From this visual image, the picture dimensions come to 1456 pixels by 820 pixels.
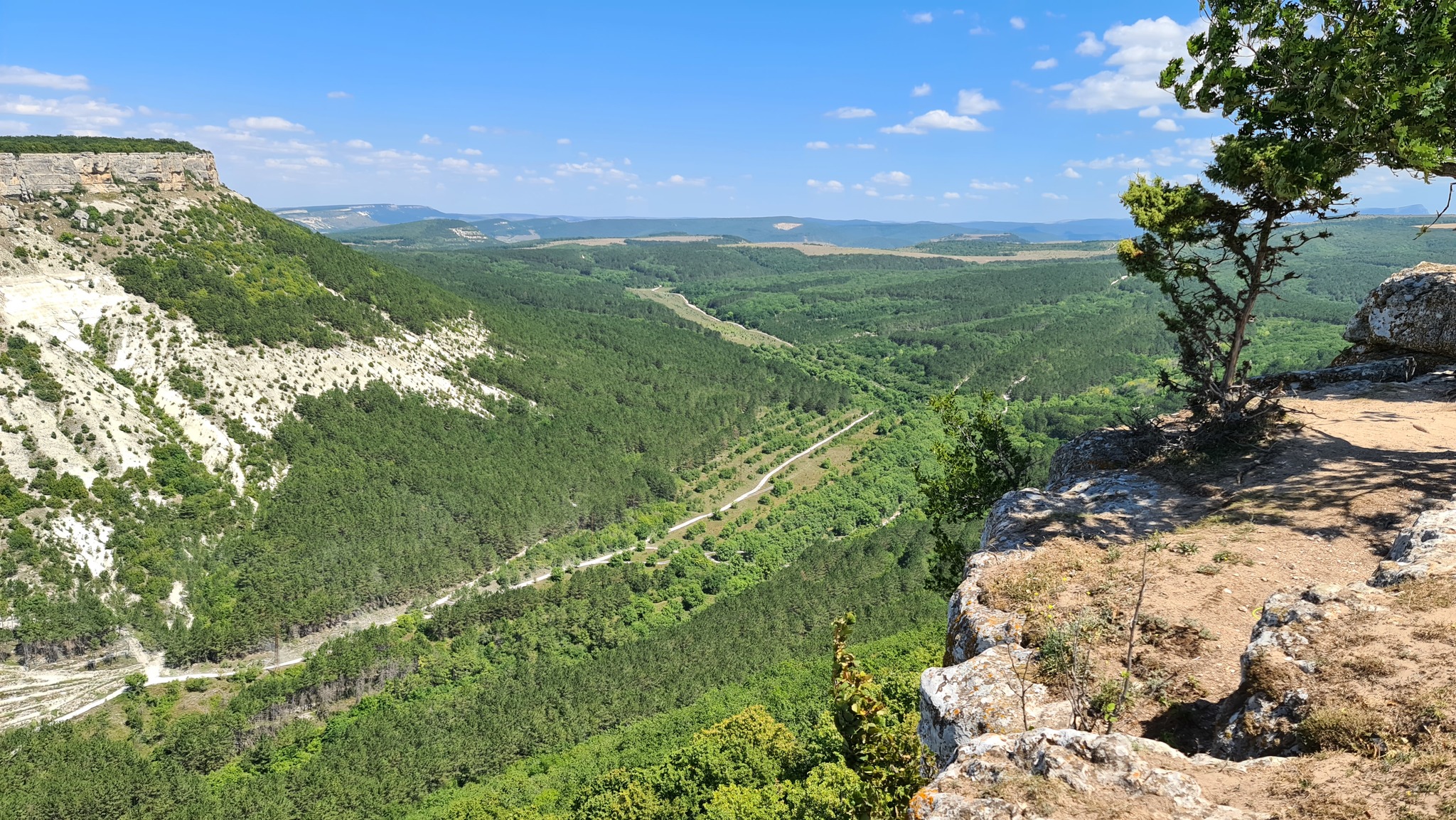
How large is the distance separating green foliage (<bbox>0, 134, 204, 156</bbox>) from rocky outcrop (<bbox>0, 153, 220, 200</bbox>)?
→ 90cm

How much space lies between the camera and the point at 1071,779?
7840 millimetres

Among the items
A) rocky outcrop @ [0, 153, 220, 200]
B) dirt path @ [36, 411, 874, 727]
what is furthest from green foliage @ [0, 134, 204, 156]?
dirt path @ [36, 411, 874, 727]

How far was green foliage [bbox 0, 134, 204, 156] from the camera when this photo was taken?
83.5 meters

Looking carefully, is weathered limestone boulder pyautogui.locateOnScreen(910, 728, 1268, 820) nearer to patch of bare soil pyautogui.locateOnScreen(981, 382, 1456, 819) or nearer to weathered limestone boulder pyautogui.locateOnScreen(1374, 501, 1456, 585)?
patch of bare soil pyautogui.locateOnScreen(981, 382, 1456, 819)

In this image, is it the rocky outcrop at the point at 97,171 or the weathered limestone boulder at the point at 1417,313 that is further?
the rocky outcrop at the point at 97,171

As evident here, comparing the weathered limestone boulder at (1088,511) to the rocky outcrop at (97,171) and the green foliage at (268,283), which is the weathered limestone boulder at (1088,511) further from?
the rocky outcrop at (97,171)

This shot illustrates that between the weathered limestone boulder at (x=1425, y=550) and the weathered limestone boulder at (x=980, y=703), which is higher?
the weathered limestone boulder at (x=1425, y=550)

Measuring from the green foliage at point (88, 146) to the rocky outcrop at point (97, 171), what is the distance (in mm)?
895

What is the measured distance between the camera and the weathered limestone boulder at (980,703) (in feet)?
33.4

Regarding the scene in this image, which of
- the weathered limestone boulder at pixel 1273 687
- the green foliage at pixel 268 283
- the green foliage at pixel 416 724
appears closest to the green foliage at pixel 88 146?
the green foliage at pixel 268 283

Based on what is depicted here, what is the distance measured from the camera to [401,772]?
4831cm

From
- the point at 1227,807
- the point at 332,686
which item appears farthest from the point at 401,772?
the point at 1227,807

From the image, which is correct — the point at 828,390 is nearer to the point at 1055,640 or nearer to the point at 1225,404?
the point at 1225,404

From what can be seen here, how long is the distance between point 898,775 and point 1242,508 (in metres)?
11.8
